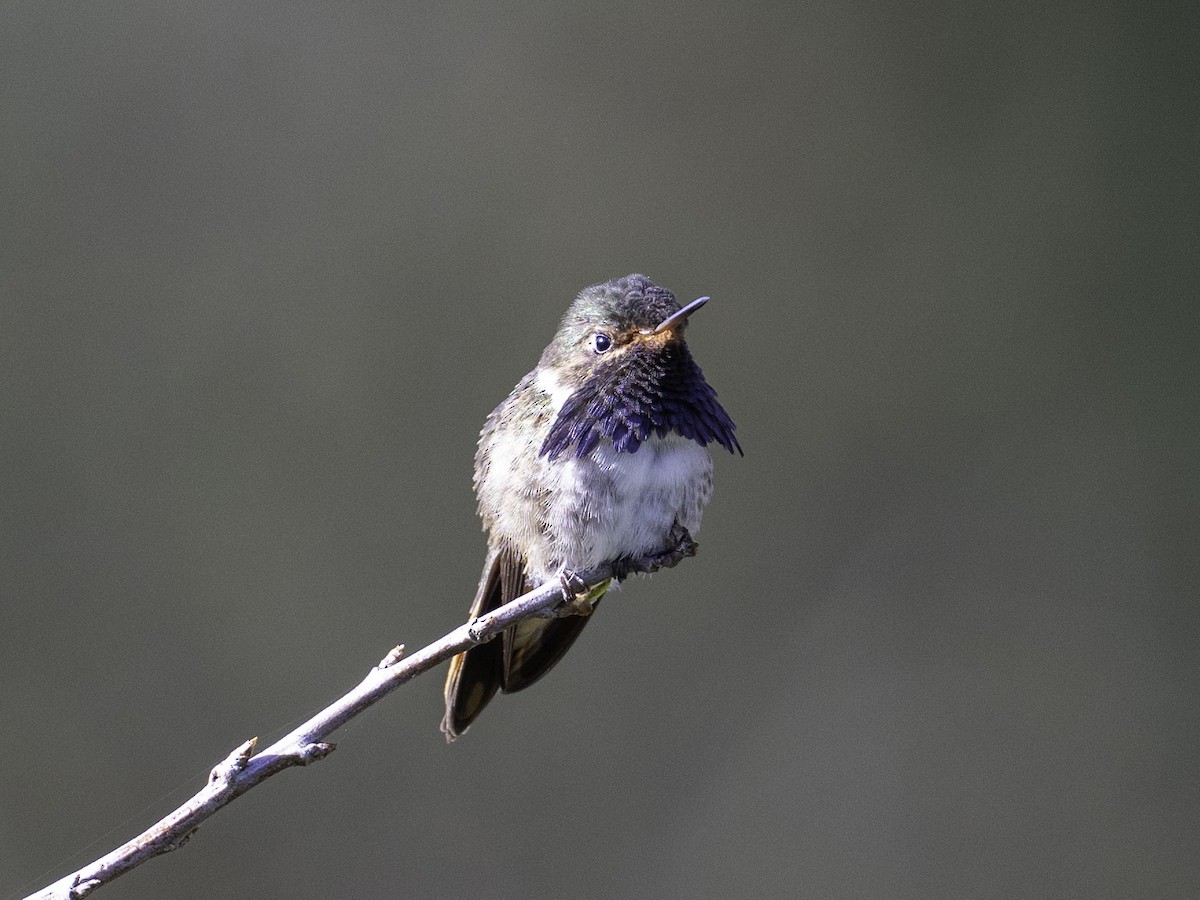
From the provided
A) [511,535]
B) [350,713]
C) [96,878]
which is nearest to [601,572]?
[511,535]

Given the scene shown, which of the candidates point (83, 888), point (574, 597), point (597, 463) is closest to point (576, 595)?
point (574, 597)

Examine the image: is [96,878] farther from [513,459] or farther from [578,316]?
[578,316]

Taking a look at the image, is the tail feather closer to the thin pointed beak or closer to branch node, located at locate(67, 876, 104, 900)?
the thin pointed beak

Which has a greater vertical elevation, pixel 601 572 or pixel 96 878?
pixel 601 572

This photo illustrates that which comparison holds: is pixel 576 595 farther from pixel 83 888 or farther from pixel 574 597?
pixel 83 888

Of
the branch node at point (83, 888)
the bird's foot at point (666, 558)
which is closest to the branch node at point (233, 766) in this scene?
the branch node at point (83, 888)

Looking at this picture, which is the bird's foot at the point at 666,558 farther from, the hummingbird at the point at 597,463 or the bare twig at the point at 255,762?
the bare twig at the point at 255,762

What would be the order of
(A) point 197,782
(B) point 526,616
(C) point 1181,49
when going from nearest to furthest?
(B) point 526,616
(A) point 197,782
(C) point 1181,49

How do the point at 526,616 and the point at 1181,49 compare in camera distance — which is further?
the point at 1181,49
